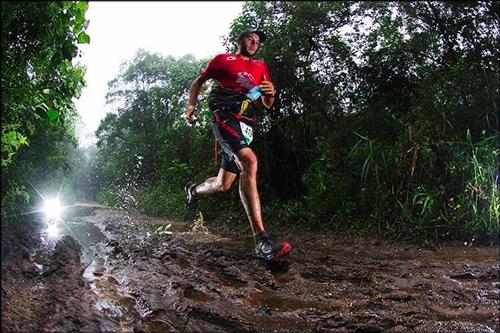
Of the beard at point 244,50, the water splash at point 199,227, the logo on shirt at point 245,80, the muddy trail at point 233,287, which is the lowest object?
the muddy trail at point 233,287

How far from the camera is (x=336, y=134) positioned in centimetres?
526

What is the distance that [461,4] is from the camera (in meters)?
5.91

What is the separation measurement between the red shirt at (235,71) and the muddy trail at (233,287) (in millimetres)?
1423

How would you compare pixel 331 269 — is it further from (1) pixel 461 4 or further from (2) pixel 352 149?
(1) pixel 461 4

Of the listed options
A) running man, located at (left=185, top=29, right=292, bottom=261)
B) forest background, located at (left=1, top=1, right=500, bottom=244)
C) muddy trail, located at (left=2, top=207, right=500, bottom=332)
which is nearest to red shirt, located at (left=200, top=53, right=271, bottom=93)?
running man, located at (left=185, top=29, right=292, bottom=261)

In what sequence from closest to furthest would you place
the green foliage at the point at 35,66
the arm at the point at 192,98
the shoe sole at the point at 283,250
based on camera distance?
the green foliage at the point at 35,66, the shoe sole at the point at 283,250, the arm at the point at 192,98

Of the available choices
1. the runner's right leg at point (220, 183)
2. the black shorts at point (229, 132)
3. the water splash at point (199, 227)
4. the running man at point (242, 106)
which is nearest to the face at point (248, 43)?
the running man at point (242, 106)

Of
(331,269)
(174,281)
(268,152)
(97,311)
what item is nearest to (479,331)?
(331,269)

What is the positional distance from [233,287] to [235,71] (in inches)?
62.2

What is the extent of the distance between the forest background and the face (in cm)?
176

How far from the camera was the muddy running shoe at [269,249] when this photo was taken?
272 centimetres

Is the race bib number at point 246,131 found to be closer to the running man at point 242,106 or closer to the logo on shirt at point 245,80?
the running man at point 242,106

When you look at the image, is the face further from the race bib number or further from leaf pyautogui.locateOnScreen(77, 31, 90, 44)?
leaf pyautogui.locateOnScreen(77, 31, 90, 44)

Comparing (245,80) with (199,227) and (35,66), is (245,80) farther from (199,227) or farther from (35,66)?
(199,227)
